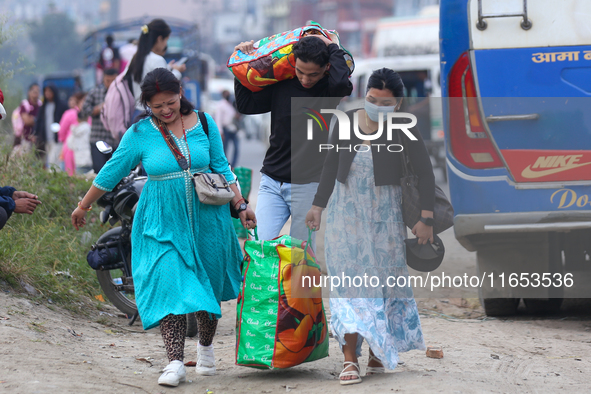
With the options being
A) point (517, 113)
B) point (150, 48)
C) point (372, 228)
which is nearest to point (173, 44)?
point (150, 48)

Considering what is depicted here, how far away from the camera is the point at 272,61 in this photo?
4.16m

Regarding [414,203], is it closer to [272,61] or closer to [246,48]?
[272,61]

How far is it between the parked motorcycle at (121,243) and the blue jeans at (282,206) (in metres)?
1.09

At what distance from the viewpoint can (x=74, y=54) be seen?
88.6 m

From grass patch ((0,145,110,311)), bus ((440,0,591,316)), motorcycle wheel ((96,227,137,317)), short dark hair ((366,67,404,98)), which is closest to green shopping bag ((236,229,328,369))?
short dark hair ((366,67,404,98))

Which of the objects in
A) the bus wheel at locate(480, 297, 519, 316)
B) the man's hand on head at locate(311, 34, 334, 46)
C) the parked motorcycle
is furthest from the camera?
the bus wheel at locate(480, 297, 519, 316)

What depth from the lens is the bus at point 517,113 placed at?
4.81 meters

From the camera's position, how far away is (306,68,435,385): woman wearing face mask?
378 cm

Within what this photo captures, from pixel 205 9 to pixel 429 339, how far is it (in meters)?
91.8

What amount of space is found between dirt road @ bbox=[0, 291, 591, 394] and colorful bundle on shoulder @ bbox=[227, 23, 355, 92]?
5.40 ft

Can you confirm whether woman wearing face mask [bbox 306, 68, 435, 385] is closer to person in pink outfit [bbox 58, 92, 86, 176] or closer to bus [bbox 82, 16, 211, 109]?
person in pink outfit [bbox 58, 92, 86, 176]

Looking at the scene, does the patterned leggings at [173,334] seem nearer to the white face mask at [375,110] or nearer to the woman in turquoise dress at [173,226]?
the woman in turquoise dress at [173,226]

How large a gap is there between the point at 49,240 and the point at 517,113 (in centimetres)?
370

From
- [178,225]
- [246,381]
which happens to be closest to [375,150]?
[178,225]
